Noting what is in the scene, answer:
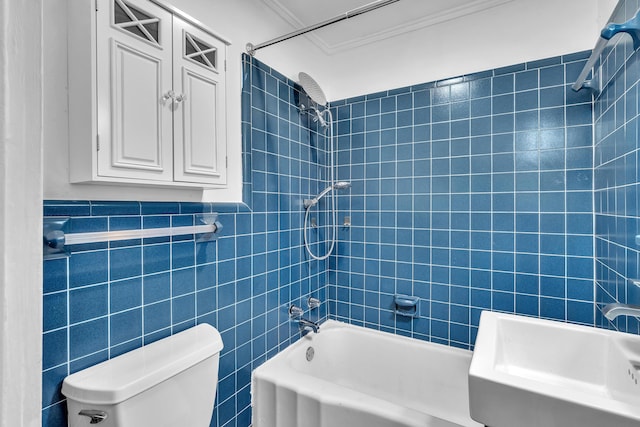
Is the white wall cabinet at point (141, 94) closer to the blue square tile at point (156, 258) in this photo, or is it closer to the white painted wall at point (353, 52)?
the white painted wall at point (353, 52)

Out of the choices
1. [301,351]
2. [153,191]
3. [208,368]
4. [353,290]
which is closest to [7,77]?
[153,191]

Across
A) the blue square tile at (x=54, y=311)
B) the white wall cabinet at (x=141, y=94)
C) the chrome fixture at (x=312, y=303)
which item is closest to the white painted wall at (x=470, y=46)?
the white wall cabinet at (x=141, y=94)

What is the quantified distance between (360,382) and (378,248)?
917 mm

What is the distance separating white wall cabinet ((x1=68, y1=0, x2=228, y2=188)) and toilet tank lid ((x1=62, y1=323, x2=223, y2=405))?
62 cm

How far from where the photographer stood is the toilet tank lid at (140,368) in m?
0.92

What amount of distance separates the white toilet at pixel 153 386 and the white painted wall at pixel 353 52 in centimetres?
57

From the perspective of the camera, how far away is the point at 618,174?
1262 mm

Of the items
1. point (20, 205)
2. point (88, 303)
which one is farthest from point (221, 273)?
point (20, 205)

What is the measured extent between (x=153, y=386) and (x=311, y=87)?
172cm

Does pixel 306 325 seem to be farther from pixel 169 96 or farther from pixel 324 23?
pixel 324 23

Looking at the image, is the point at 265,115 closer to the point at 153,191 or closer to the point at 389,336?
the point at 153,191

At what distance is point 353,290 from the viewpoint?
232 centimetres

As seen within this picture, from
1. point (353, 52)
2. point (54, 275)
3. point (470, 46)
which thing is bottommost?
point (54, 275)

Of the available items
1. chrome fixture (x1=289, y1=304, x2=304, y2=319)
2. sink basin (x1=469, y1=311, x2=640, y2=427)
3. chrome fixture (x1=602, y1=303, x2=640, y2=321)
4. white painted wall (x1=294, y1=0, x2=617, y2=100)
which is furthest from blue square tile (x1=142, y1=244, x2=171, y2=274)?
white painted wall (x1=294, y1=0, x2=617, y2=100)
